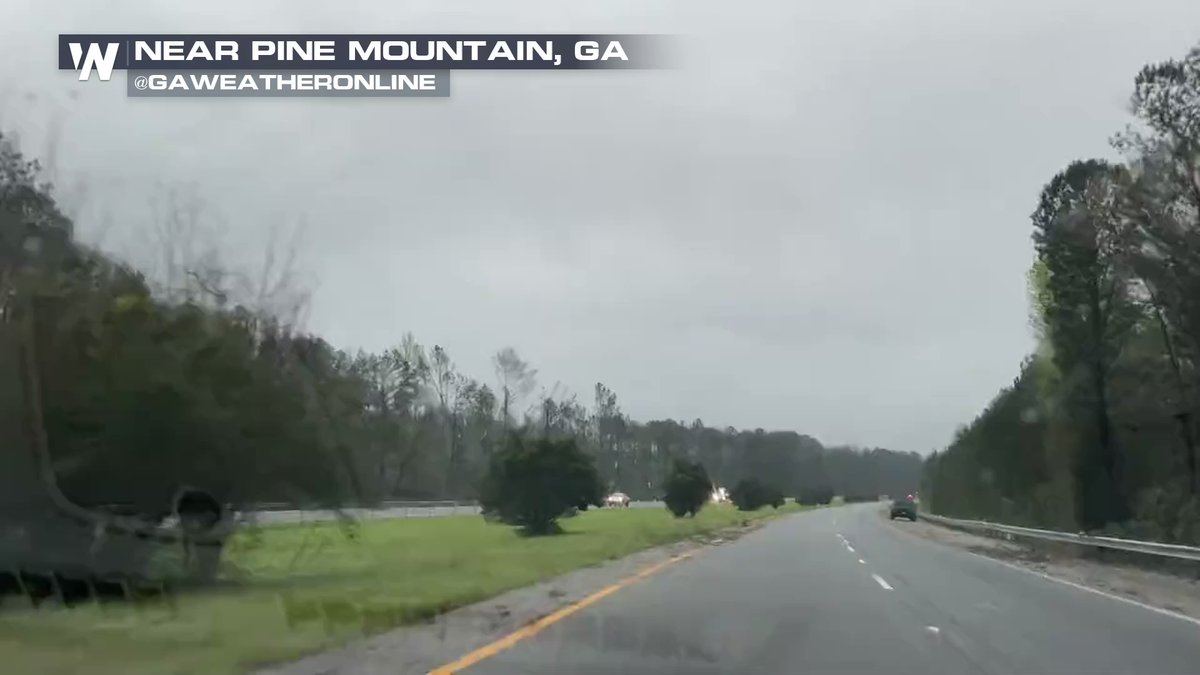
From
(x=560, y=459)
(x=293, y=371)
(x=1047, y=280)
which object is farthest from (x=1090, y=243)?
(x=293, y=371)

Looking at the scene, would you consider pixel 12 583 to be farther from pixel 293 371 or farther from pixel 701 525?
pixel 701 525

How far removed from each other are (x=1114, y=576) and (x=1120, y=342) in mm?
25147

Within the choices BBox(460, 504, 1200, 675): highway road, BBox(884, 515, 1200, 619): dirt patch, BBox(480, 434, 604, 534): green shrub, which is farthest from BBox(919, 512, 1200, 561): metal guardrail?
BBox(480, 434, 604, 534): green shrub

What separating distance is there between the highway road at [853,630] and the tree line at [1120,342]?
15801mm

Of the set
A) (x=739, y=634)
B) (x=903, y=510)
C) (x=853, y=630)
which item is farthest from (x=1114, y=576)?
(x=903, y=510)

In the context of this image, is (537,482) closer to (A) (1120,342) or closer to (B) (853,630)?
(A) (1120,342)

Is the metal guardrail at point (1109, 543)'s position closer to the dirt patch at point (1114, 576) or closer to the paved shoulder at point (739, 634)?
the dirt patch at point (1114, 576)

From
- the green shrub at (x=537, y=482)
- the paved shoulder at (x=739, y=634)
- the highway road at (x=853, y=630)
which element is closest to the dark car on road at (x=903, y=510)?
the green shrub at (x=537, y=482)

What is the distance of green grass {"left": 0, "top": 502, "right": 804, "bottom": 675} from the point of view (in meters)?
13.9

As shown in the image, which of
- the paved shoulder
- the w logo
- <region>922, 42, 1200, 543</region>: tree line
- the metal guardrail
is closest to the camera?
the paved shoulder

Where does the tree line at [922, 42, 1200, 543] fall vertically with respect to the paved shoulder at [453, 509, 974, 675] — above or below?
above

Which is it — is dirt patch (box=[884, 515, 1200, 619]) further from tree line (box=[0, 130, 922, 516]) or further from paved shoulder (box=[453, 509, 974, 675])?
tree line (box=[0, 130, 922, 516])

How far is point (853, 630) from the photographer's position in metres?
18.3

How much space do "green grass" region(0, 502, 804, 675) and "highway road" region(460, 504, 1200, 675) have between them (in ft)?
8.15
